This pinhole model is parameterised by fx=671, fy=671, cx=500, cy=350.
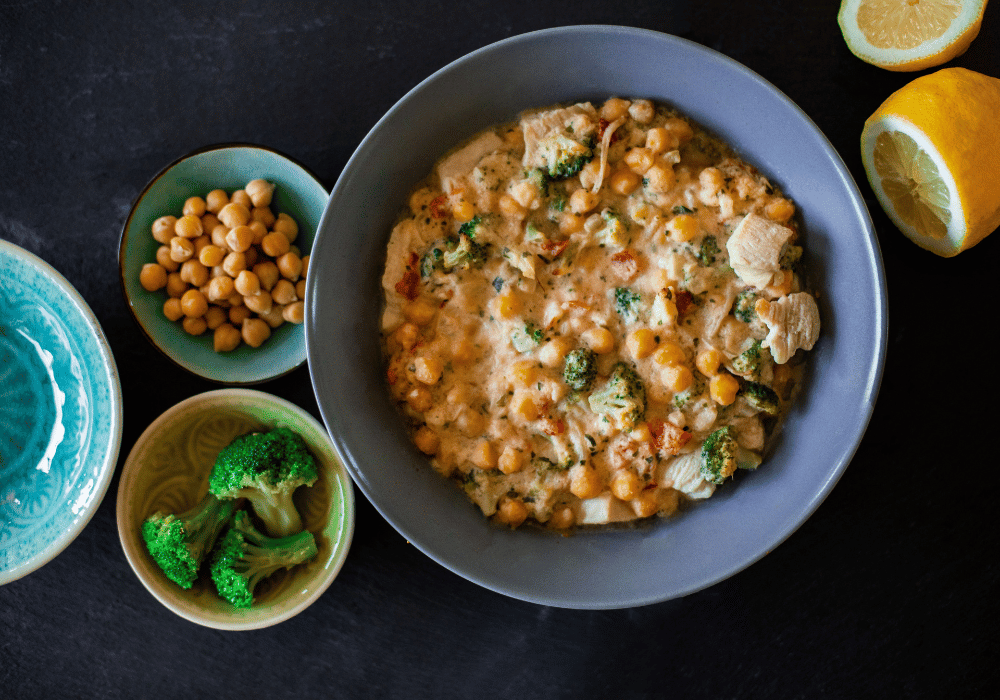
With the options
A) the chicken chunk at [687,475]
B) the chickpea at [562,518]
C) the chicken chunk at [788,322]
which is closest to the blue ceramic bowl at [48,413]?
the chickpea at [562,518]

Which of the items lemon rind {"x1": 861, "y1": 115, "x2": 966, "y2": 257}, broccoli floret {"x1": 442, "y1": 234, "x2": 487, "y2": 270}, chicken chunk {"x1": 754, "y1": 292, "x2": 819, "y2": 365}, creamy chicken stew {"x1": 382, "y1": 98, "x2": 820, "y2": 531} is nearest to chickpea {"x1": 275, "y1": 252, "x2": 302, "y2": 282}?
creamy chicken stew {"x1": 382, "y1": 98, "x2": 820, "y2": 531}

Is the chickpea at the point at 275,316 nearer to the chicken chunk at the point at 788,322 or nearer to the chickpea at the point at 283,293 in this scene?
the chickpea at the point at 283,293

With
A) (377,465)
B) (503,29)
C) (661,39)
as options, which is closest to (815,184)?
(661,39)

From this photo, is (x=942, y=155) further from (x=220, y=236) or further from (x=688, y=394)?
(x=220, y=236)

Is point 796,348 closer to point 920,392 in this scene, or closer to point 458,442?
point 920,392

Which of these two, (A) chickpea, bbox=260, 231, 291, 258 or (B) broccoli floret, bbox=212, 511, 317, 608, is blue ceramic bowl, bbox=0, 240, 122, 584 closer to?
(B) broccoli floret, bbox=212, 511, 317, 608

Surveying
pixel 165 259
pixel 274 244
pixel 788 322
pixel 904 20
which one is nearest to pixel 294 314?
pixel 274 244
